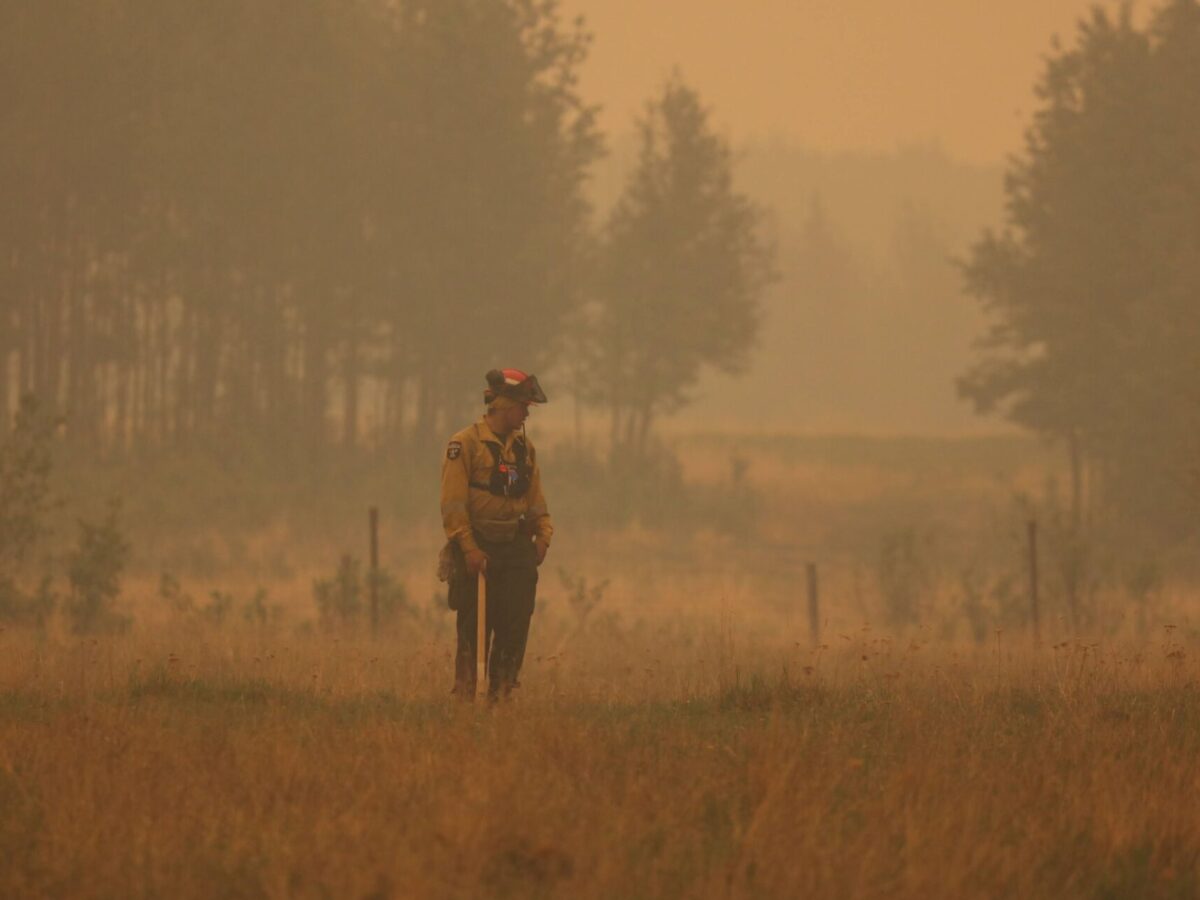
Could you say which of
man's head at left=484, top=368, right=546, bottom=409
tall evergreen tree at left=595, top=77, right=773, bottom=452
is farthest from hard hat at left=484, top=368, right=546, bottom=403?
tall evergreen tree at left=595, top=77, right=773, bottom=452

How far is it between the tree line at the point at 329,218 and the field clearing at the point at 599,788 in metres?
27.2

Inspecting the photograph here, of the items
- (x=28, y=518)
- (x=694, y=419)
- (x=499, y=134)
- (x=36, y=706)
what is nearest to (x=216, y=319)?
(x=499, y=134)

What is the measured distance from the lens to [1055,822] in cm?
682

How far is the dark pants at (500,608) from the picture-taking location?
10039 millimetres

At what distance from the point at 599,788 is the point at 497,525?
304 cm

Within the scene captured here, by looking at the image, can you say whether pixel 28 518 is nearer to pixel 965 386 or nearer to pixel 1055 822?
pixel 1055 822

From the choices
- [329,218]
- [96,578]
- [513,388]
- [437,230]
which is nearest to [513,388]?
[513,388]

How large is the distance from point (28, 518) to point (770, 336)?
76.5 metres

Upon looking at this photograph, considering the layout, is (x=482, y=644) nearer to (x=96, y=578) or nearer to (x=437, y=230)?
(x=96, y=578)

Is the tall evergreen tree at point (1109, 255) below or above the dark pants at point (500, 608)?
above

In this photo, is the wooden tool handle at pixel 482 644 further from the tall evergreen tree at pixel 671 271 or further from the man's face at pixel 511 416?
the tall evergreen tree at pixel 671 271

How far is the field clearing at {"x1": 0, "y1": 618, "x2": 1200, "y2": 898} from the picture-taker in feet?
19.6

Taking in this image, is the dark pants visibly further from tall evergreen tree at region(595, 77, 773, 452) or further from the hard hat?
tall evergreen tree at region(595, 77, 773, 452)

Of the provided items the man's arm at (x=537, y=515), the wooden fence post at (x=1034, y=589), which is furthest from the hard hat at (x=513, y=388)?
the wooden fence post at (x=1034, y=589)
